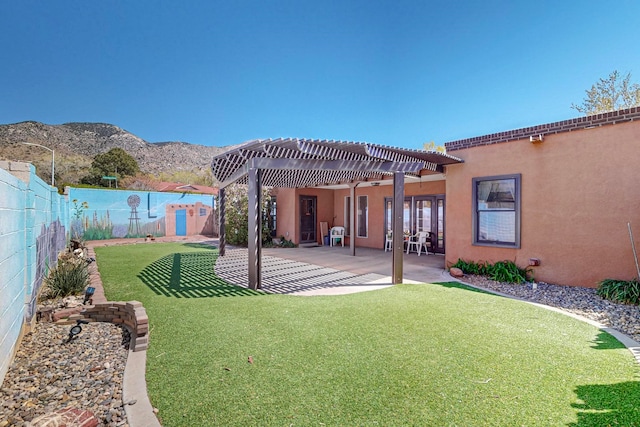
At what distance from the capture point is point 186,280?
7664 mm

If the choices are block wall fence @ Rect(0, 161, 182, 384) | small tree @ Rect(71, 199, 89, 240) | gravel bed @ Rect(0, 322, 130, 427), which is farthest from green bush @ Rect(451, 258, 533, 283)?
small tree @ Rect(71, 199, 89, 240)

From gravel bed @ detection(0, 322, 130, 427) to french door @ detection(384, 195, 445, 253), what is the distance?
37.8 ft

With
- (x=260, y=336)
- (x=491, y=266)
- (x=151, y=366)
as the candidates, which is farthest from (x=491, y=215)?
(x=151, y=366)

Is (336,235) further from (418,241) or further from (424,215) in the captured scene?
(424,215)

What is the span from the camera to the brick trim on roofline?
631 centimetres

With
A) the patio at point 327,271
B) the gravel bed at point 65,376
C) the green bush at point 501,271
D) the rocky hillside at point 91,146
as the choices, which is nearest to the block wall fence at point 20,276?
the gravel bed at point 65,376

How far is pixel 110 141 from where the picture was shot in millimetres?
43531

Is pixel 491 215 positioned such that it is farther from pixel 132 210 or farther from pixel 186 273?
pixel 132 210

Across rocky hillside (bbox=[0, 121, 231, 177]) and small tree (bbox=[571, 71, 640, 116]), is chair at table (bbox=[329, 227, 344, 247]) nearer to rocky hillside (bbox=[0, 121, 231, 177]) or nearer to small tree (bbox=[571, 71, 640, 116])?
small tree (bbox=[571, 71, 640, 116])

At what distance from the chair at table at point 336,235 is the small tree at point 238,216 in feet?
11.0

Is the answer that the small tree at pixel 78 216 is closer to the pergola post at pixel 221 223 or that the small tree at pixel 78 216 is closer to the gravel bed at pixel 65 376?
the pergola post at pixel 221 223

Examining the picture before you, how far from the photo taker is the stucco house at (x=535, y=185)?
6.34 m

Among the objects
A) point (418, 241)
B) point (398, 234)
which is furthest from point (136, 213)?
point (398, 234)

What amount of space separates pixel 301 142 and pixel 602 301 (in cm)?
677
